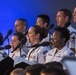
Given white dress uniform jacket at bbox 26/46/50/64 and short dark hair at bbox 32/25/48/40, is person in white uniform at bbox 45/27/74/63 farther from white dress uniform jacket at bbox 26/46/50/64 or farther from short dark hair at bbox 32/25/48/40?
short dark hair at bbox 32/25/48/40

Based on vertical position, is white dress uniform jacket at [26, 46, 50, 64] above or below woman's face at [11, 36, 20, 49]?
below

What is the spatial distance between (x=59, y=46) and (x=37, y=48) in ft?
0.92

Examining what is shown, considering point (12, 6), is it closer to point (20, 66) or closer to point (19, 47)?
point (19, 47)

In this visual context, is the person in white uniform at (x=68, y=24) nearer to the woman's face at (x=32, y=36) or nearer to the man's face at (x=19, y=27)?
the woman's face at (x=32, y=36)

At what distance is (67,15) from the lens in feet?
13.9

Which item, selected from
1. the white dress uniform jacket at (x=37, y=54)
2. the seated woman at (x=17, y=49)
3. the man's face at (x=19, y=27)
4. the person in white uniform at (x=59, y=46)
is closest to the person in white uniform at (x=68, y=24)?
the person in white uniform at (x=59, y=46)

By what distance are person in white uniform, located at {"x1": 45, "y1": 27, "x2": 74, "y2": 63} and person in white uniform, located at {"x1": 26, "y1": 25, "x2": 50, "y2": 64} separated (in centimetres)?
11

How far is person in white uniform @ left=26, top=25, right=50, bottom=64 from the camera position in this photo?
367 centimetres

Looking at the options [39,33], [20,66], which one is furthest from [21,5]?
[20,66]

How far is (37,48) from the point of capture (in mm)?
3732

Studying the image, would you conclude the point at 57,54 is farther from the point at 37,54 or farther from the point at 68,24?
the point at 68,24

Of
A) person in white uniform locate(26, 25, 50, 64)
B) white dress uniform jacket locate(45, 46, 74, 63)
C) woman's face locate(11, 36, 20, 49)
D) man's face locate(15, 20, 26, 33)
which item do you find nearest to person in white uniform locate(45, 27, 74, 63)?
white dress uniform jacket locate(45, 46, 74, 63)

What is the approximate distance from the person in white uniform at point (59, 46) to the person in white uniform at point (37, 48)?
113mm

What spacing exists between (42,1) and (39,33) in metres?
2.04
